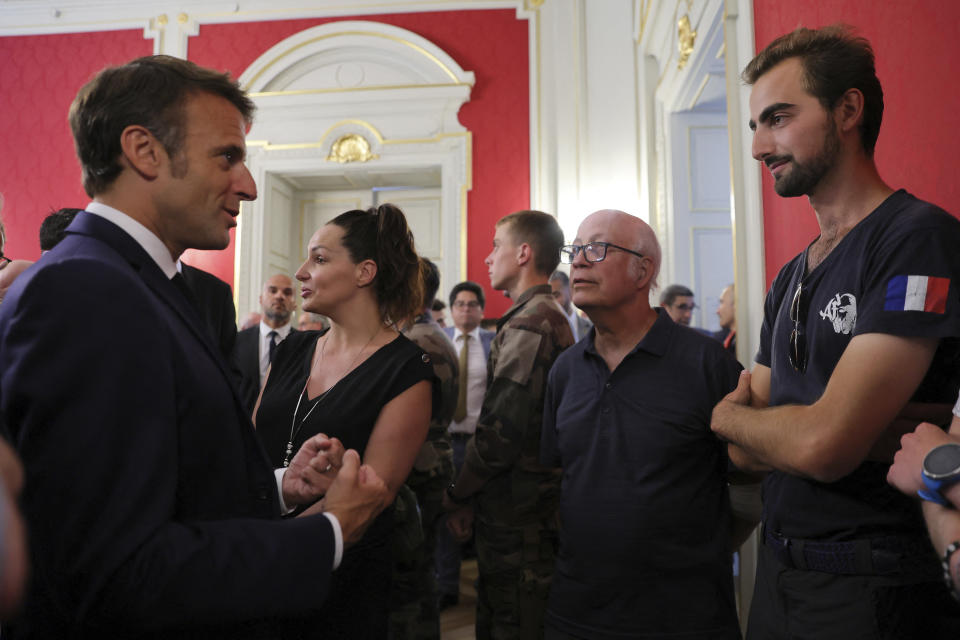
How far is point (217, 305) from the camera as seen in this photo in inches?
91.1

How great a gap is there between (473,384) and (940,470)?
3398 mm

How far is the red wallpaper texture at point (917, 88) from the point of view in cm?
150

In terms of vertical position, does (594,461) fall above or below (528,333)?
below

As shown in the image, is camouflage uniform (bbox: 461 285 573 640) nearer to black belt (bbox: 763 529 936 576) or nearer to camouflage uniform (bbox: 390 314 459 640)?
camouflage uniform (bbox: 390 314 459 640)

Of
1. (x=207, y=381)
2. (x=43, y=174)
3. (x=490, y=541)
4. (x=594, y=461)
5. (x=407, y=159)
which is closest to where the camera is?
(x=207, y=381)

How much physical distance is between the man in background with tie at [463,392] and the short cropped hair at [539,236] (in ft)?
3.42

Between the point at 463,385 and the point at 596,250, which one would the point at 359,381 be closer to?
the point at 596,250

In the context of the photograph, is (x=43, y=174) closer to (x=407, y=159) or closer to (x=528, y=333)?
(x=407, y=159)

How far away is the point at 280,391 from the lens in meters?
Result: 1.75


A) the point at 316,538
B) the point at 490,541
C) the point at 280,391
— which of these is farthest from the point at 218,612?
the point at 490,541

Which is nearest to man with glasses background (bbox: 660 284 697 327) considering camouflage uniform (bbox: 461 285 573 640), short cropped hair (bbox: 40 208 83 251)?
camouflage uniform (bbox: 461 285 573 640)

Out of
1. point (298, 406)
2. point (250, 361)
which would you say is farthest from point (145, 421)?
point (250, 361)

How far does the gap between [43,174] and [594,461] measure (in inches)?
327

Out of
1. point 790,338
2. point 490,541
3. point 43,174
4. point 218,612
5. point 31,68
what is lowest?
point 490,541
